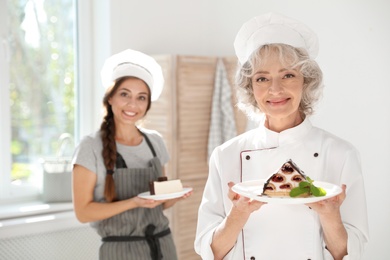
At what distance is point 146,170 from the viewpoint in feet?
8.17

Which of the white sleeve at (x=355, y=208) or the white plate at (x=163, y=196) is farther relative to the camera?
the white plate at (x=163, y=196)

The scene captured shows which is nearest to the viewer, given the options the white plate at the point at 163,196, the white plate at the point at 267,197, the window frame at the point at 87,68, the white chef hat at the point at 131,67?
the white plate at the point at 267,197

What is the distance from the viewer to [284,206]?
5.17 ft

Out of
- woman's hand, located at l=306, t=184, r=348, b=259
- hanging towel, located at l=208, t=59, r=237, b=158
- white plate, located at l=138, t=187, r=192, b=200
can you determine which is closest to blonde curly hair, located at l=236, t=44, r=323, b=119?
woman's hand, located at l=306, t=184, r=348, b=259

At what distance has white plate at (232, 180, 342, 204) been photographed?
4.45 ft

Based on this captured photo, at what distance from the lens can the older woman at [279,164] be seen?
149 cm

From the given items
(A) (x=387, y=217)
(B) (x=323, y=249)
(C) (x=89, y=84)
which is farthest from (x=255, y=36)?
(C) (x=89, y=84)

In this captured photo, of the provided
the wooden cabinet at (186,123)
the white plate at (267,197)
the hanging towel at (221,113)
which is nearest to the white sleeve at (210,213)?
the white plate at (267,197)

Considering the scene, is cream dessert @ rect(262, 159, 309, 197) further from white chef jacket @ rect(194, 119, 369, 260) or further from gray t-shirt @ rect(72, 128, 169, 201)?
gray t-shirt @ rect(72, 128, 169, 201)

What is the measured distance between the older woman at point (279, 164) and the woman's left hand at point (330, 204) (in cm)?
4

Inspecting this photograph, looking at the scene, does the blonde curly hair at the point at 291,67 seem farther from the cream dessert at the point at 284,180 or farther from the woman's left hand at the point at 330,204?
the woman's left hand at the point at 330,204

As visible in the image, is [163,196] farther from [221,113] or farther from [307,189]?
[221,113]

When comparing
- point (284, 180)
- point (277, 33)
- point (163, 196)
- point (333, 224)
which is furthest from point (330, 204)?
point (163, 196)

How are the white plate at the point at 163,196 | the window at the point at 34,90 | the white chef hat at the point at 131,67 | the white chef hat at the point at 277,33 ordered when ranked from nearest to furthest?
the white chef hat at the point at 277,33 < the white plate at the point at 163,196 < the white chef hat at the point at 131,67 < the window at the point at 34,90
